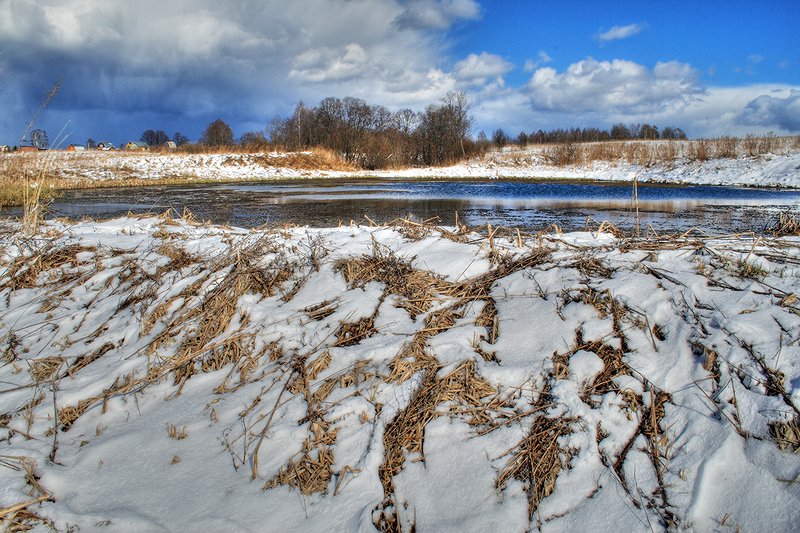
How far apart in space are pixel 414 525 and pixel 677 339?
1474 mm

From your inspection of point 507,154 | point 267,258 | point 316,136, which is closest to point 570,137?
point 507,154

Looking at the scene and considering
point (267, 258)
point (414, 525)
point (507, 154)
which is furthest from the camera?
point (507, 154)

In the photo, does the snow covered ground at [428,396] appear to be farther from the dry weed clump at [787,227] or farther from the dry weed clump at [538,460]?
the dry weed clump at [787,227]

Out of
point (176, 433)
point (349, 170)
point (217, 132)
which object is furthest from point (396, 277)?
point (217, 132)

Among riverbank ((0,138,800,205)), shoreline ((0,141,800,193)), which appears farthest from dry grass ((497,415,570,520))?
shoreline ((0,141,800,193))

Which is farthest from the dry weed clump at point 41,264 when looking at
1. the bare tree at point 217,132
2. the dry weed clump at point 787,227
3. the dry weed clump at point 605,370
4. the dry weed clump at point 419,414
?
the bare tree at point 217,132

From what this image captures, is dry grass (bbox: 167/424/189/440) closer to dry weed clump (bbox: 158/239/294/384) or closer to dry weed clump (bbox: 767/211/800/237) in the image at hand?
dry weed clump (bbox: 158/239/294/384)

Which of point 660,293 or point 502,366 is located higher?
point 660,293

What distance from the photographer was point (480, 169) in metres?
36.9

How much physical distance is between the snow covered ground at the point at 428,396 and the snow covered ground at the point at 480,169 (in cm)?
2445

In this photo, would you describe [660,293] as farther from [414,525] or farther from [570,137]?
[570,137]

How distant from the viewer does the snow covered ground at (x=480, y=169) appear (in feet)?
77.0

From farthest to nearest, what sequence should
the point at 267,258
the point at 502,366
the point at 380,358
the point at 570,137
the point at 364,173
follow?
the point at 570,137 → the point at 364,173 → the point at 267,258 → the point at 380,358 → the point at 502,366

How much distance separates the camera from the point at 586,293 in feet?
8.07
